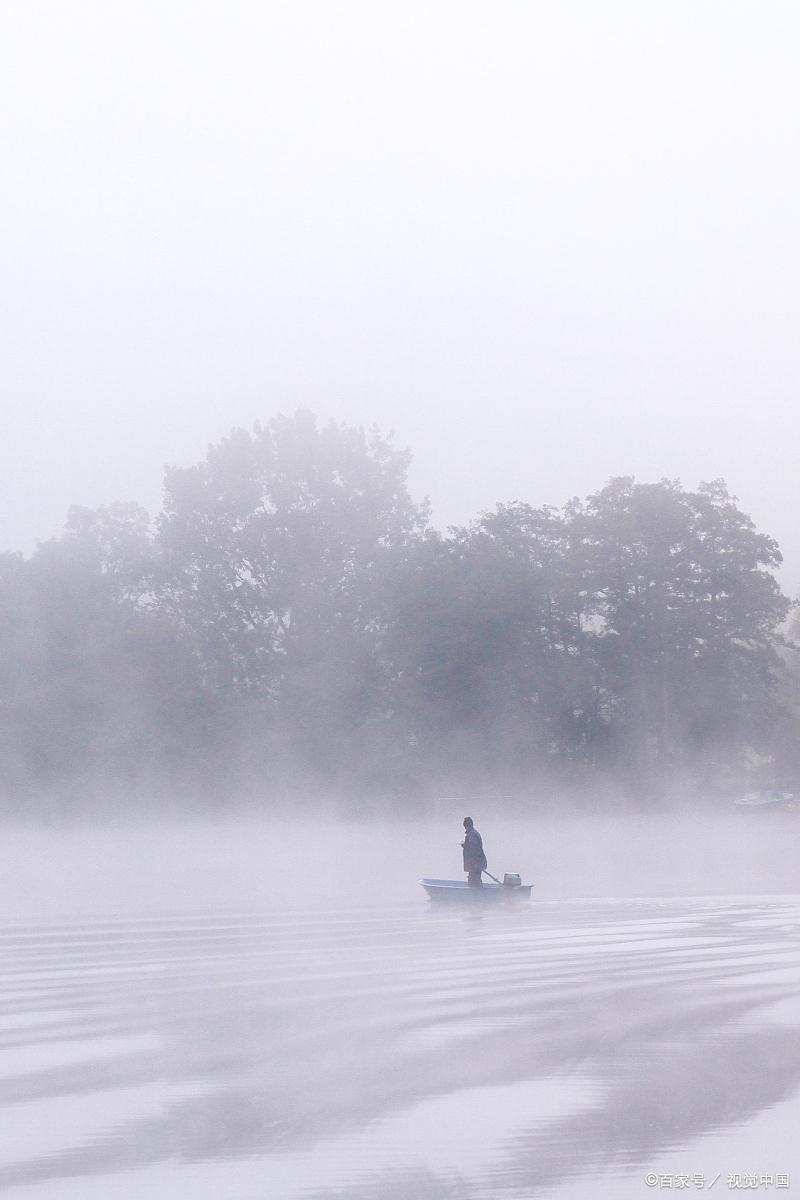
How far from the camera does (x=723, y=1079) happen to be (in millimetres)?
10273

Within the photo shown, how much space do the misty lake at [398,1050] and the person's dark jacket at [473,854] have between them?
1301 mm

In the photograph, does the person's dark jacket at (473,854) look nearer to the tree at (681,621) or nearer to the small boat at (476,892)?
the small boat at (476,892)

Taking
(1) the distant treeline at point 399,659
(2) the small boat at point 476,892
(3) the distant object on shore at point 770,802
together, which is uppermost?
(1) the distant treeline at point 399,659

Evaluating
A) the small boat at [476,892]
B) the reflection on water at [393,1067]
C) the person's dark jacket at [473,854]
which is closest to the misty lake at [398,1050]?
the reflection on water at [393,1067]

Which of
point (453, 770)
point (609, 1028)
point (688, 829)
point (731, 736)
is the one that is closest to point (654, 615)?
point (731, 736)

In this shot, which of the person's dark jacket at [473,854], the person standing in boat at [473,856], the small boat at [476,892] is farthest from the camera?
the person's dark jacket at [473,854]

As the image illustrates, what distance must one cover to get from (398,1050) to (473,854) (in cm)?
1608

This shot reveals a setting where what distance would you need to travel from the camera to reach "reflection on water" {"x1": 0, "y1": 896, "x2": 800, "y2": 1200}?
8.12m

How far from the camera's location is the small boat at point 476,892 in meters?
25.9

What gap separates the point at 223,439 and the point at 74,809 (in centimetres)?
2008

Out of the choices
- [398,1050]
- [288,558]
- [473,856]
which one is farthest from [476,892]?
[288,558]

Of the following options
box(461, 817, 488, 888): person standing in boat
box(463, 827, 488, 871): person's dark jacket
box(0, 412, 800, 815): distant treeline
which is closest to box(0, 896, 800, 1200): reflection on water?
box(461, 817, 488, 888): person standing in boat

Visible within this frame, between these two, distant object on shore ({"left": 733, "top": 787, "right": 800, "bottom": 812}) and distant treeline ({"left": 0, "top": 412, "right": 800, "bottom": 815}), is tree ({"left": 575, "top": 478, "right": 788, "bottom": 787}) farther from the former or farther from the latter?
distant object on shore ({"left": 733, "top": 787, "right": 800, "bottom": 812})

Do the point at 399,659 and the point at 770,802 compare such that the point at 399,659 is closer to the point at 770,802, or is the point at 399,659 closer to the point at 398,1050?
the point at 770,802
